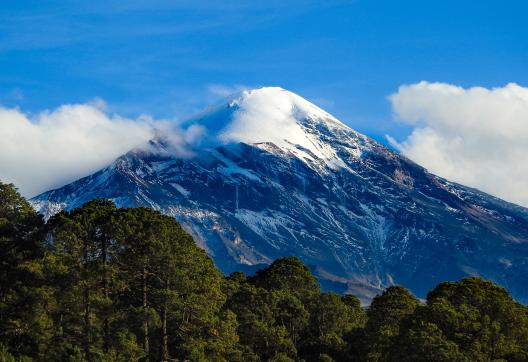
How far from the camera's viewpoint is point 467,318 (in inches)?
3826

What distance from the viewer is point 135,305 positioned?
96.4 metres

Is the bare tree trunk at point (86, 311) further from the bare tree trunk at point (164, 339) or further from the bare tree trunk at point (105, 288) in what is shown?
the bare tree trunk at point (164, 339)

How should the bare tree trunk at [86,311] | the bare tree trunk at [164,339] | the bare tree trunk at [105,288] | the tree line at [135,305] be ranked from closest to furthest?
the tree line at [135,305] < the bare tree trunk at [86,311] < the bare tree trunk at [105,288] < the bare tree trunk at [164,339]

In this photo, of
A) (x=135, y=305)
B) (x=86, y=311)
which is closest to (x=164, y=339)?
(x=135, y=305)

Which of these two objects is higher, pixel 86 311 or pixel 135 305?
pixel 135 305

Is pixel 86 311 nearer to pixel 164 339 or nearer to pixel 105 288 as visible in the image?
pixel 105 288

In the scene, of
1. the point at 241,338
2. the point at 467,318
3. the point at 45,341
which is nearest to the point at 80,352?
the point at 45,341

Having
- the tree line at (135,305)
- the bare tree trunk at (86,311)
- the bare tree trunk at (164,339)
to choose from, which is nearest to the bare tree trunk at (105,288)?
the tree line at (135,305)

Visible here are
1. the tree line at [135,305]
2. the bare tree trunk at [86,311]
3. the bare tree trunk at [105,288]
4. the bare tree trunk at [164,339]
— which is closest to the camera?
the tree line at [135,305]

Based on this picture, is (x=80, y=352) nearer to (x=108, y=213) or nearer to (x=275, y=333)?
(x=108, y=213)

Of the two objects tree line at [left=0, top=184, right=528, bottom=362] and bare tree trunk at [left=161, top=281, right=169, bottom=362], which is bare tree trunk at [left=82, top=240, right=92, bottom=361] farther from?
bare tree trunk at [left=161, top=281, right=169, bottom=362]

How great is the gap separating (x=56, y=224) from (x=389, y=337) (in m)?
38.2

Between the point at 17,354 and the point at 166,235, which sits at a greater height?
the point at 166,235

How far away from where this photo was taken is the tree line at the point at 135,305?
88.6 m
